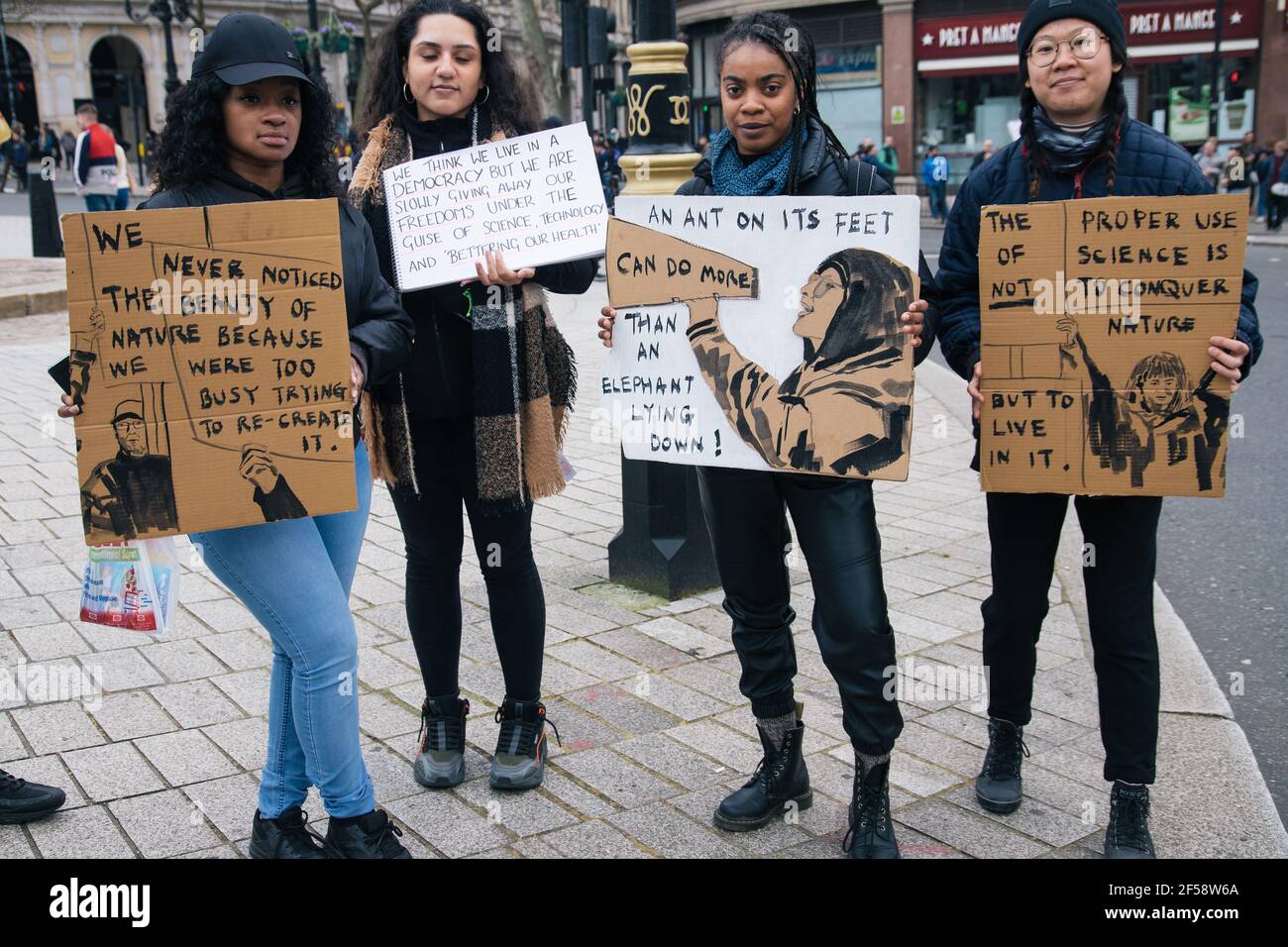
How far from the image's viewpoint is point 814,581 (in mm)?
3012

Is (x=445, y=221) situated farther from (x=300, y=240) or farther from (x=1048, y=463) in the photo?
(x=1048, y=463)

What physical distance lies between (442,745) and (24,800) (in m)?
1.09

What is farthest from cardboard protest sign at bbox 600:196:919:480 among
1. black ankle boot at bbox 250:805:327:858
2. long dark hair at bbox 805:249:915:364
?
black ankle boot at bbox 250:805:327:858

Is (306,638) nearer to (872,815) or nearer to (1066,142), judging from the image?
(872,815)

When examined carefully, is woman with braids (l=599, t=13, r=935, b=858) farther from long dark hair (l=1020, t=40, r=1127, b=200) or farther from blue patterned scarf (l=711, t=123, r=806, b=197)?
long dark hair (l=1020, t=40, r=1127, b=200)

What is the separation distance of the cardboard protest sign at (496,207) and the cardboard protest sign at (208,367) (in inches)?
20.9

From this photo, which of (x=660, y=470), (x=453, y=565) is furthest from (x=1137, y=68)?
(x=453, y=565)

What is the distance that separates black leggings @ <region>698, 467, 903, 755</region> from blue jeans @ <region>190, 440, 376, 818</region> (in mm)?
931

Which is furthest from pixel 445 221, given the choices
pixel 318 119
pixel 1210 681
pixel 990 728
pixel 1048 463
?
pixel 1210 681

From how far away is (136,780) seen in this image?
3.43 metres

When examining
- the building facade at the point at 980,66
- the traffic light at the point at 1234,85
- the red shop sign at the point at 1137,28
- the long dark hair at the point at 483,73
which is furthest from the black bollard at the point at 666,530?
the traffic light at the point at 1234,85

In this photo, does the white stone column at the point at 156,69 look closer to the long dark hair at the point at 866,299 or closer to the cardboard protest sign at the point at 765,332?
the cardboard protest sign at the point at 765,332

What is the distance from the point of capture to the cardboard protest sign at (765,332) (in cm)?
283

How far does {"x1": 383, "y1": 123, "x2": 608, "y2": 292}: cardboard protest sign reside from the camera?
3242mm
